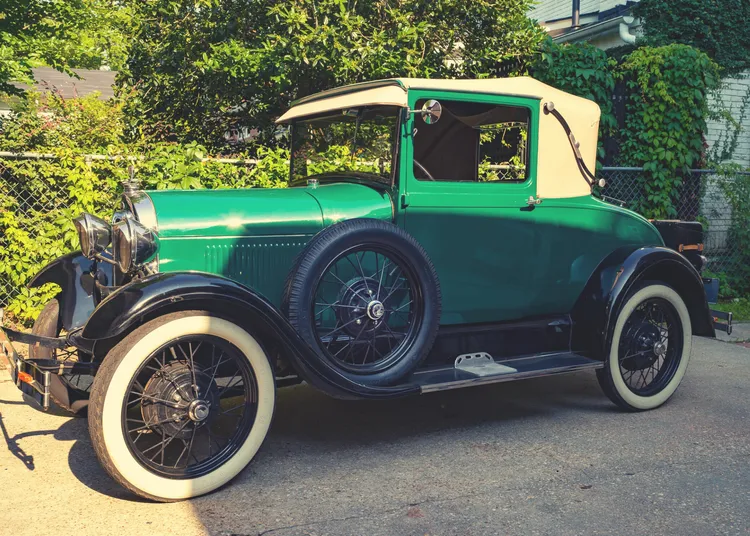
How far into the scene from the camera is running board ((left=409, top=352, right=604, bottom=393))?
392 centimetres

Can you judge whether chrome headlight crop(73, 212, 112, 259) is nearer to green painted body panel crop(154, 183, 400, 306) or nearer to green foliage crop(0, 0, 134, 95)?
green painted body panel crop(154, 183, 400, 306)

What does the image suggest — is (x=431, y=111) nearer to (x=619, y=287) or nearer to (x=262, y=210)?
(x=262, y=210)

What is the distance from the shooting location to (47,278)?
14.5 ft

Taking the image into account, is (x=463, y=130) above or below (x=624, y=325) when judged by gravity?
above

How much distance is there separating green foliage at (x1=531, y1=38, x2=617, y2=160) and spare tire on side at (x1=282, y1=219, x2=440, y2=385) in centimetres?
525

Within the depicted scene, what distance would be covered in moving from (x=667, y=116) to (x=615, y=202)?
2.46 meters

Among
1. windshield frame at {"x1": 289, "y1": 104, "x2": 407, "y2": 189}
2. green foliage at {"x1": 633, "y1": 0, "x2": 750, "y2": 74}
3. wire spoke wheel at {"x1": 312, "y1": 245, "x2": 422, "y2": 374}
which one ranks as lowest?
wire spoke wheel at {"x1": 312, "y1": 245, "x2": 422, "y2": 374}

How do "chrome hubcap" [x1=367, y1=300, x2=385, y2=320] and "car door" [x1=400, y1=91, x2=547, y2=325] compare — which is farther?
"car door" [x1=400, y1=91, x2=547, y2=325]

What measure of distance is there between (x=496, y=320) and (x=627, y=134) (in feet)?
16.5

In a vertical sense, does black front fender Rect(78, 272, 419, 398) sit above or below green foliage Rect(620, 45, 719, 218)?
below

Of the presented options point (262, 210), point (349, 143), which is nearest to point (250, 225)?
point (262, 210)

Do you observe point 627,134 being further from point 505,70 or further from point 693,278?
point 693,278

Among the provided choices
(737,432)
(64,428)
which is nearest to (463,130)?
(737,432)

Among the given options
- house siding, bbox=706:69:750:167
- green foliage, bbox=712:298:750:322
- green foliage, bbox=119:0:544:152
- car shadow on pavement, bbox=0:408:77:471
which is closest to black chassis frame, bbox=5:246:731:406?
car shadow on pavement, bbox=0:408:77:471
